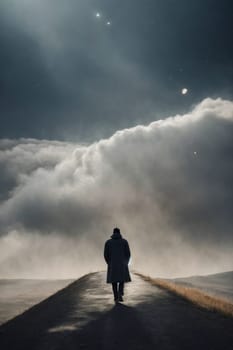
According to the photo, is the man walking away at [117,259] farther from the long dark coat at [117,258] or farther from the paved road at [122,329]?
the paved road at [122,329]

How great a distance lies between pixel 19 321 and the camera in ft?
36.0

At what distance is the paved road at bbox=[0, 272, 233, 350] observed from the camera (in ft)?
23.8

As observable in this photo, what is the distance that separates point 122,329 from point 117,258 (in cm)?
620

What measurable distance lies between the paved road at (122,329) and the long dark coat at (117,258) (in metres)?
1.66

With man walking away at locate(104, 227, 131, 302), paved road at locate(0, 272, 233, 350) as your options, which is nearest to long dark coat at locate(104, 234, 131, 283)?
man walking away at locate(104, 227, 131, 302)

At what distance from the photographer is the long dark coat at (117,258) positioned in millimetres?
14484

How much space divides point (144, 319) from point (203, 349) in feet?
11.1

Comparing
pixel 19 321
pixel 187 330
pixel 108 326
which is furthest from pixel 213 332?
pixel 19 321

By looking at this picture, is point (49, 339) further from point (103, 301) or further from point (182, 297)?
point (182, 297)

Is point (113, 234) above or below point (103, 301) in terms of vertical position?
above

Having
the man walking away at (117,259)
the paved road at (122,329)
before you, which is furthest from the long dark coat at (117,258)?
the paved road at (122,329)

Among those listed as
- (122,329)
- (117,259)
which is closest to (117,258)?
(117,259)

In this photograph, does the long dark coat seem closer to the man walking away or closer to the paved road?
the man walking away

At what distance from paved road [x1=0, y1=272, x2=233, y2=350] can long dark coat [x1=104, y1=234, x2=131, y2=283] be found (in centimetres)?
166
